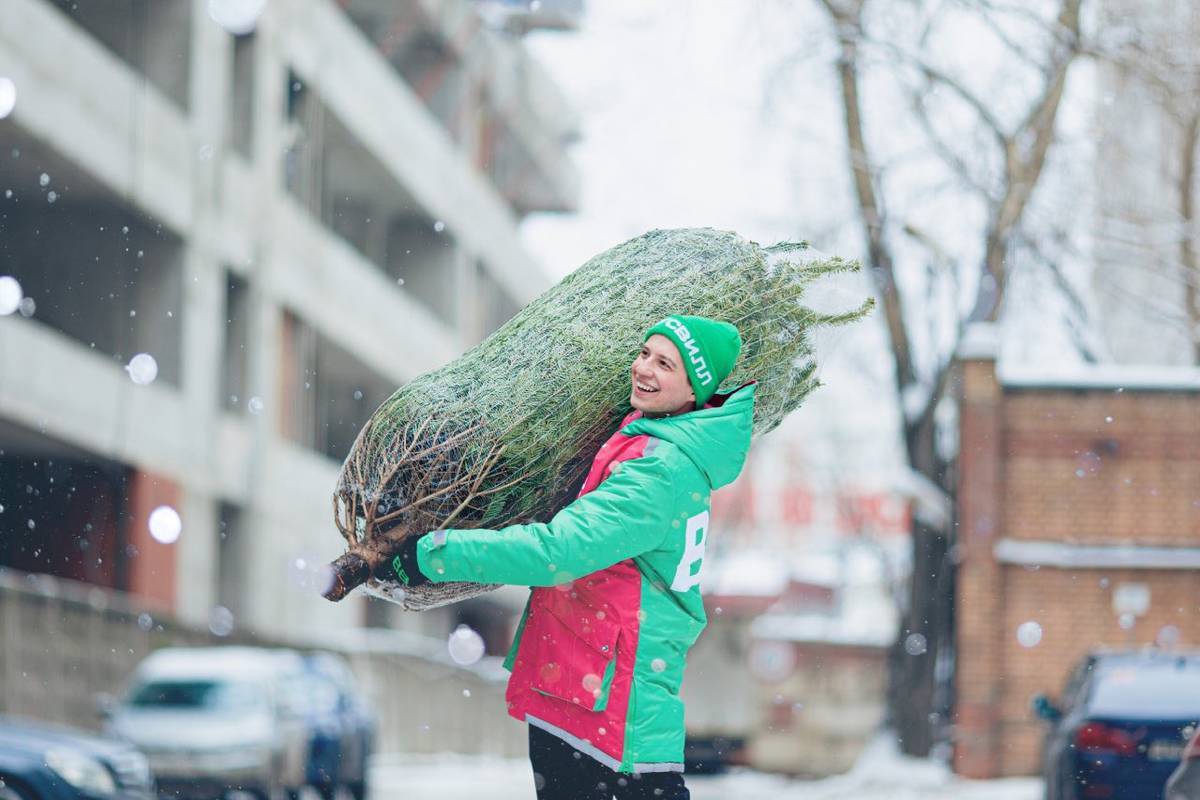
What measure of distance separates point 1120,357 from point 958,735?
14342 mm

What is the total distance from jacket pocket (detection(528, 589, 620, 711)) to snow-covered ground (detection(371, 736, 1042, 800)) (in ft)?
36.7

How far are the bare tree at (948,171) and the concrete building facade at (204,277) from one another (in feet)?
19.7

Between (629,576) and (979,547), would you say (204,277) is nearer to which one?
(979,547)

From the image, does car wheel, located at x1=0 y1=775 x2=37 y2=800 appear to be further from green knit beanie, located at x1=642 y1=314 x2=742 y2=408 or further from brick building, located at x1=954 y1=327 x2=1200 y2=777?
brick building, located at x1=954 y1=327 x2=1200 y2=777

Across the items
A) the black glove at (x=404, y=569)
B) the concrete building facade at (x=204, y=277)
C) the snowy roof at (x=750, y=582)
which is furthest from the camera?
the snowy roof at (x=750, y=582)

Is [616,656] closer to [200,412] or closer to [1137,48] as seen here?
[1137,48]

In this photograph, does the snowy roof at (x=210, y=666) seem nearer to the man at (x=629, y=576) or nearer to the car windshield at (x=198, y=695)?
the car windshield at (x=198, y=695)

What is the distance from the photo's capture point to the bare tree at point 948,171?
17750 mm

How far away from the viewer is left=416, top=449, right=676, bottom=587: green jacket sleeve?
3.34 meters

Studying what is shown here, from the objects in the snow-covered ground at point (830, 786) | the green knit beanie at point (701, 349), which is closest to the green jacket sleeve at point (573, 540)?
the green knit beanie at point (701, 349)

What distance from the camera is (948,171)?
64.0 feet

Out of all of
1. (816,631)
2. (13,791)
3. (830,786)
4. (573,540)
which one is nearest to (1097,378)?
(830,786)

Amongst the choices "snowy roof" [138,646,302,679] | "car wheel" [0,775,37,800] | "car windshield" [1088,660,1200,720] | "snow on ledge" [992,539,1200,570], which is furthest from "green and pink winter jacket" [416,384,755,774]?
"snow on ledge" [992,539,1200,570]

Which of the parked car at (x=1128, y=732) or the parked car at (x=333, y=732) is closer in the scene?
the parked car at (x=1128, y=732)
